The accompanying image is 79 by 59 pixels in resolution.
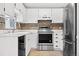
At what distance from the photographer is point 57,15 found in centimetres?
644

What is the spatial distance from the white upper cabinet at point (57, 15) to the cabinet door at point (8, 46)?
3.87 m

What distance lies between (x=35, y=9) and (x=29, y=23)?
0.69 meters

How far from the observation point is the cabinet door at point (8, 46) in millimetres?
2658

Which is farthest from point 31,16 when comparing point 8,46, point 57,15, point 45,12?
point 8,46

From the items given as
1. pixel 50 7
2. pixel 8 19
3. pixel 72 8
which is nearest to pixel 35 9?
pixel 50 7

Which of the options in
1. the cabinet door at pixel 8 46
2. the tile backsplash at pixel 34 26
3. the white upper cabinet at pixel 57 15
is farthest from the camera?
the tile backsplash at pixel 34 26

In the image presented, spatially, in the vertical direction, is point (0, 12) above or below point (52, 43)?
above

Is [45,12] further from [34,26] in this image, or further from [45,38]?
[45,38]

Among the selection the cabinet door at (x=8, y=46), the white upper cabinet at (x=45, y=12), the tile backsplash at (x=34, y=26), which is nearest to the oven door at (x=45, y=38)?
the tile backsplash at (x=34, y=26)

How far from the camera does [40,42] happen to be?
602 centimetres

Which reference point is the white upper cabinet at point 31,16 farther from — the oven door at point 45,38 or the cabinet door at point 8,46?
the cabinet door at point 8,46

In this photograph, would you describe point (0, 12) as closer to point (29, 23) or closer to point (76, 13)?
point (76, 13)

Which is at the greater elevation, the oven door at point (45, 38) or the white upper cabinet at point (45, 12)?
the white upper cabinet at point (45, 12)

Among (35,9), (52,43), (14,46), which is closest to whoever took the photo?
(14,46)
